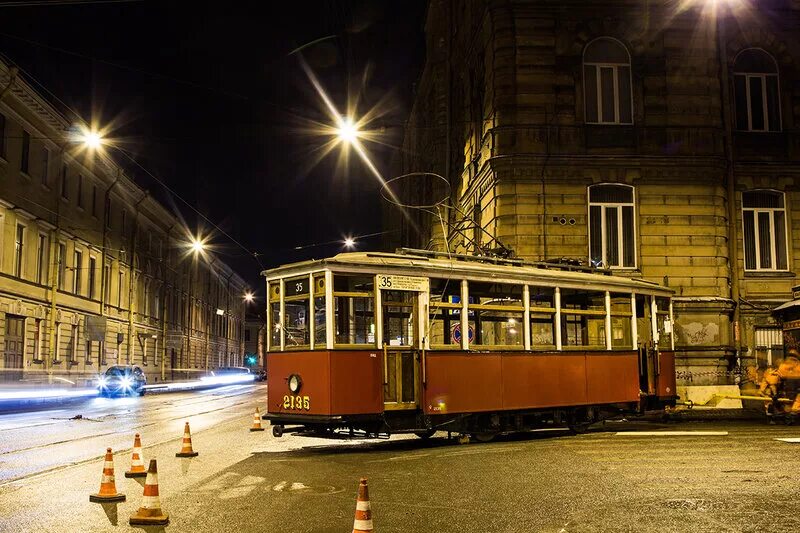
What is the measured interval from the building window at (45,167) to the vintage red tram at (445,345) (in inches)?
1135

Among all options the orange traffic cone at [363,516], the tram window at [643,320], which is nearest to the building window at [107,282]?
the tram window at [643,320]

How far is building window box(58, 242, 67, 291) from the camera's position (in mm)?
41312

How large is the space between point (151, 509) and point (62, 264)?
36.8 m

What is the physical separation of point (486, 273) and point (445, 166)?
22.5m

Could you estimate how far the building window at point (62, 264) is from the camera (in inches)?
1626

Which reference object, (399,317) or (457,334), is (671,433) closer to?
(457,334)

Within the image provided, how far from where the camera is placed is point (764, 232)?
26.2m

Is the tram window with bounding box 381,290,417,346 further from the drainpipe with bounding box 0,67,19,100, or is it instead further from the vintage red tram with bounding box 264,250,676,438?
the drainpipe with bounding box 0,67,19,100

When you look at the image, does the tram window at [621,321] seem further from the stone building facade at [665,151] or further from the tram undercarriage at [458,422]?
the stone building facade at [665,151]

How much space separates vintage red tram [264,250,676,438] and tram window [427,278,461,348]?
2 cm

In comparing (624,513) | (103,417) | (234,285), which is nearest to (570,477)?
(624,513)

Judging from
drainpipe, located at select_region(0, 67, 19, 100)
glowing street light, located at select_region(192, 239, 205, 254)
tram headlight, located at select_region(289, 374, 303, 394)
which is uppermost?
drainpipe, located at select_region(0, 67, 19, 100)

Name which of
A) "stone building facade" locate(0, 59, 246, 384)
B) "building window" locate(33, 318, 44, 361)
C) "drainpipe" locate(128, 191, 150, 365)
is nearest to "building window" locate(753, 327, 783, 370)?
"stone building facade" locate(0, 59, 246, 384)

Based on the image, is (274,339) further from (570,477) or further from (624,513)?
(624,513)
